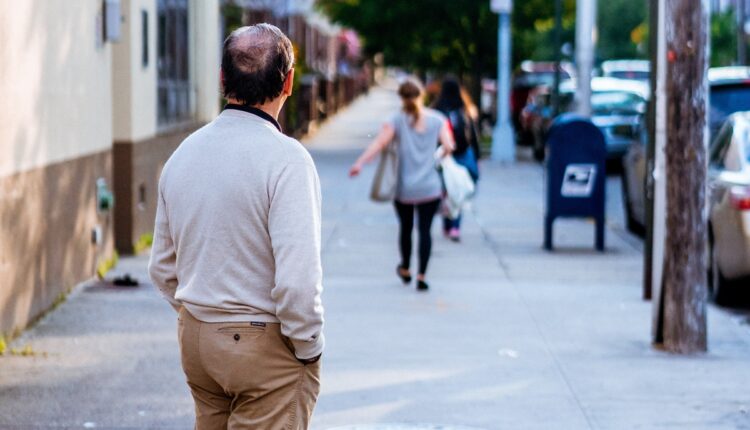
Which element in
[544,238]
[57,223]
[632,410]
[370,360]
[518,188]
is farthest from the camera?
[518,188]

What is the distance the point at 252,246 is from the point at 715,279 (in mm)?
7549

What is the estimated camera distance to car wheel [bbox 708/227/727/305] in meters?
10.7

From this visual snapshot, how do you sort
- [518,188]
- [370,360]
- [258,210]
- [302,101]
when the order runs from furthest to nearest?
[302,101], [518,188], [370,360], [258,210]

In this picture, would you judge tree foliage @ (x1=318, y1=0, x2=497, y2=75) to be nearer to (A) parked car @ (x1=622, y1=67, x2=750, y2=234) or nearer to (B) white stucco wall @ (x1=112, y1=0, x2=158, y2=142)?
(A) parked car @ (x1=622, y1=67, x2=750, y2=234)

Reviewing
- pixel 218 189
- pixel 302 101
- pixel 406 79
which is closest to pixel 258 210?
pixel 218 189

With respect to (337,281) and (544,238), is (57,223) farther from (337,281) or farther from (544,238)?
(544,238)

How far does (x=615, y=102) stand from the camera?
2555cm

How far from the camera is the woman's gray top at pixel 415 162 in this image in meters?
10.8

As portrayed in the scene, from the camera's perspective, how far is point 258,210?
3797mm

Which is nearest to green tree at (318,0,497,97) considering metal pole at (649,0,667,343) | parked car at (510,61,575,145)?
parked car at (510,61,575,145)

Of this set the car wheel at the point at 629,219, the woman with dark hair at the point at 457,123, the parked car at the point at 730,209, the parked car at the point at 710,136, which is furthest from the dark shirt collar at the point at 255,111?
the car wheel at the point at 629,219

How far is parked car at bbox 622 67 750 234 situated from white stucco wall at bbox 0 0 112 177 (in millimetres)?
4983

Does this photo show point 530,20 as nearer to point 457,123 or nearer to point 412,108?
point 457,123

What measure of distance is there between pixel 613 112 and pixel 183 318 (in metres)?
21.8
